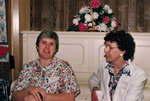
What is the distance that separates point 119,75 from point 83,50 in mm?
673

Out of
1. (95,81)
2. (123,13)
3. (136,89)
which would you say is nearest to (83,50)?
(95,81)

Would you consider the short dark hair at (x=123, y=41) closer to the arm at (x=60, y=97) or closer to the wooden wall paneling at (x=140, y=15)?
the arm at (x=60, y=97)

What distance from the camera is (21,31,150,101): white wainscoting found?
254 cm

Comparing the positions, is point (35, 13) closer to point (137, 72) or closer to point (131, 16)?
point (131, 16)

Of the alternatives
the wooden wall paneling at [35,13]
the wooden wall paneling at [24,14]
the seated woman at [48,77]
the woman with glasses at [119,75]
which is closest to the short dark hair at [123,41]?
the woman with glasses at [119,75]

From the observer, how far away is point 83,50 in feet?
8.48

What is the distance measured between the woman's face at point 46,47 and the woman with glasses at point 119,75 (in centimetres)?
44

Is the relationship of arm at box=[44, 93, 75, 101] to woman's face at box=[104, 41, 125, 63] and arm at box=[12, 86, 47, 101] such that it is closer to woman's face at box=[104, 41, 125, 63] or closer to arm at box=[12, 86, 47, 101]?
arm at box=[12, 86, 47, 101]

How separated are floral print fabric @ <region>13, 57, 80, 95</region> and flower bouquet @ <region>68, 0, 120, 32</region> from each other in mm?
782

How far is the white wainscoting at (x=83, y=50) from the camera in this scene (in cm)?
254

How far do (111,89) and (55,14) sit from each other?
1.62 metres

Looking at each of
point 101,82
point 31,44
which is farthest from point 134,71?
point 31,44

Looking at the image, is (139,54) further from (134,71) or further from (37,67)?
(37,67)

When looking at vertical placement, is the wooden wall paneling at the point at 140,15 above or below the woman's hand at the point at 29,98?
above
